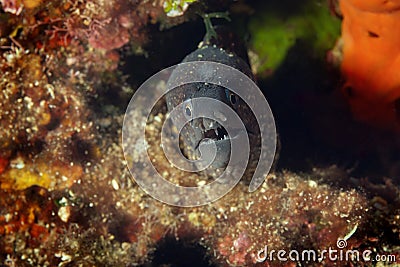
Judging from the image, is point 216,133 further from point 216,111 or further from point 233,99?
point 233,99

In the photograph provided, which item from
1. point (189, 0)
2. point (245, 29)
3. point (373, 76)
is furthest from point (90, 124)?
point (373, 76)

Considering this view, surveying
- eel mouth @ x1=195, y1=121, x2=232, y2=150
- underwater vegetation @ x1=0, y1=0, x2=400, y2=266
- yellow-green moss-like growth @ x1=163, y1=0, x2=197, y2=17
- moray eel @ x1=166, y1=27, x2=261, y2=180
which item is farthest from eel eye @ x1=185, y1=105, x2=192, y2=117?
yellow-green moss-like growth @ x1=163, y1=0, x2=197, y2=17

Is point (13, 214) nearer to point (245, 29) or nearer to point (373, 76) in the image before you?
point (245, 29)

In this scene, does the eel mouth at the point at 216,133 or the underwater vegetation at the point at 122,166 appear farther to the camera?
the underwater vegetation at the point at 122,166

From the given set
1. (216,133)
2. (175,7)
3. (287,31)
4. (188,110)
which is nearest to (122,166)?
(188,110)

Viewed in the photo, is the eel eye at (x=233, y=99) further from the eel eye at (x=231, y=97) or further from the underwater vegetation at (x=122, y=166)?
the underwater vegetation at (x=122, y=166)

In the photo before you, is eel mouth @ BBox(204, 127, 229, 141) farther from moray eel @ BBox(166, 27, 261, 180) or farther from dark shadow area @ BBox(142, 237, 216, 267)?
dark shadow area @ BBox(142, 237, 216, 267)

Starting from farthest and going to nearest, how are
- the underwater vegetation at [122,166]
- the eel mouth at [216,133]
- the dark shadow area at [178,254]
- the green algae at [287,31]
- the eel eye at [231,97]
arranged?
the green algae at [287,31] → the dark shadow area at [178,254] → the underwater vegetation at [122,166] → the eel eye at [231,97] → the eel mouth at [216,133]

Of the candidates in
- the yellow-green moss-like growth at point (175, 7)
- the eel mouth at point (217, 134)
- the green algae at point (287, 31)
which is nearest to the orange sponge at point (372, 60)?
the green algae at point (287, 31)
